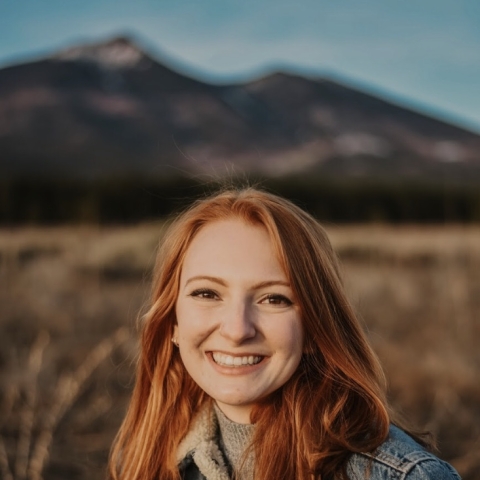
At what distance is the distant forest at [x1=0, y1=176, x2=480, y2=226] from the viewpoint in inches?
757

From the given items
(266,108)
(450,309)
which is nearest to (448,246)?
(450,309)

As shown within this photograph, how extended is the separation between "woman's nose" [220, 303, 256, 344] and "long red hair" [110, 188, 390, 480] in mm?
118

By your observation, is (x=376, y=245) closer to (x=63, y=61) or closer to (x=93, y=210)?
(x=93, y=210)

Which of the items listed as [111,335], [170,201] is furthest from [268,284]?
[170,201]

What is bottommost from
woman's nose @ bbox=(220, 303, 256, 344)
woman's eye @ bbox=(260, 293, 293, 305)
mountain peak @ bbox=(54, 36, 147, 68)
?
woman's nose @ bbox=(220, 303, 256, 344)

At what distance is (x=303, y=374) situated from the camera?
5.52ft

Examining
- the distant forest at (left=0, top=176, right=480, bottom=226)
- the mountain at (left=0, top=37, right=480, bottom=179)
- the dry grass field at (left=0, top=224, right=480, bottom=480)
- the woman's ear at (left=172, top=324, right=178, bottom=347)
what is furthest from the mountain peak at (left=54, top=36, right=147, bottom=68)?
the woman's ear at (left=172, top=324, right=178, bottom=347)

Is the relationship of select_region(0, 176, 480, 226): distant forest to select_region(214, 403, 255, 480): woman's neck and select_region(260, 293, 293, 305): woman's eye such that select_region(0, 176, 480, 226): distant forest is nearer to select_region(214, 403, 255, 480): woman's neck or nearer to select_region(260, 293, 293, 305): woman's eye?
select_region(214, 403, 255, 480): woman's neck

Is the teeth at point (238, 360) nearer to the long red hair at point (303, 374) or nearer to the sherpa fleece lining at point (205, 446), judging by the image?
the long red hair at point (303, 374)

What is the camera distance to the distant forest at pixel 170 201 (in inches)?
757

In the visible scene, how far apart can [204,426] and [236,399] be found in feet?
0.76

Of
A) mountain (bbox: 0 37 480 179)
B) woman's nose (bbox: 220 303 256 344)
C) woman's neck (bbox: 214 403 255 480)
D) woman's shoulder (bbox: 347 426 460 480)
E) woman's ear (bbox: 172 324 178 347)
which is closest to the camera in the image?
woman's shoulder (bbox: 347 426 460 480)

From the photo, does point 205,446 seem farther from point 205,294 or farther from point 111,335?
point 111,335

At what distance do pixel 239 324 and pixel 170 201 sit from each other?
1765cm
